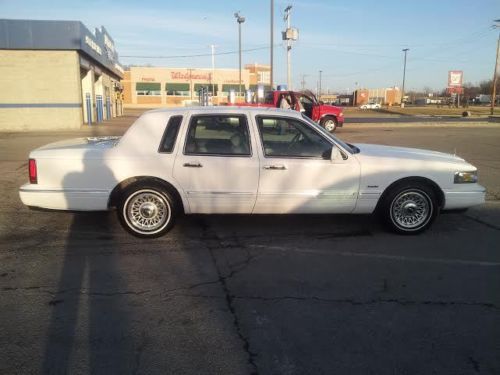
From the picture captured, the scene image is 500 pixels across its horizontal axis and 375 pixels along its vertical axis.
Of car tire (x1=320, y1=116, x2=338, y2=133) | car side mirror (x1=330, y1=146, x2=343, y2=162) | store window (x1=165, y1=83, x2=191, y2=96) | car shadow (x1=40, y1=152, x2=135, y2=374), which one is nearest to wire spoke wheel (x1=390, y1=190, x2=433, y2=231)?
car side mirror (x1=330, y1=146, x2=343, y2=162)

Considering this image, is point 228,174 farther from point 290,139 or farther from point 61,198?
point 61,198

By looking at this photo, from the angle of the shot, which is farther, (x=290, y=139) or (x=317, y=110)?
(x=317, y=110)

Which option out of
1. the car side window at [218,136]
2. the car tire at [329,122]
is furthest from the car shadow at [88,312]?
the car tire at [329,122]

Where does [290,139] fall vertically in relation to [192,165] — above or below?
above

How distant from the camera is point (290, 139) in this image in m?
5.39

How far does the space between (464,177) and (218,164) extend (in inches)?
120

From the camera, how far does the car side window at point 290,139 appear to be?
534 cm

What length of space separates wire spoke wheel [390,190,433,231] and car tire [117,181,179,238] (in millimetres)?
2692

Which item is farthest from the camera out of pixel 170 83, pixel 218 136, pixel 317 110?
pixel 170 83

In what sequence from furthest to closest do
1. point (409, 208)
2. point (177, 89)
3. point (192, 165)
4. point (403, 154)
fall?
1. point (177, 89)
2. point (403, 154)
3. point (409, 208)
4. point (192, 165)

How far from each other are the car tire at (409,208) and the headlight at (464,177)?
34 centimetres

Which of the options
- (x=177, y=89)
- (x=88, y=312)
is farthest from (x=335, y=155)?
(x=177, y=89)

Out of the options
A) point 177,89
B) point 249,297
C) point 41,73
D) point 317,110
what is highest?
point 177,89

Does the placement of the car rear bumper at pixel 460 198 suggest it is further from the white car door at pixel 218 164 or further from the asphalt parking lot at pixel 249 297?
the white car door at pixel 218 164
